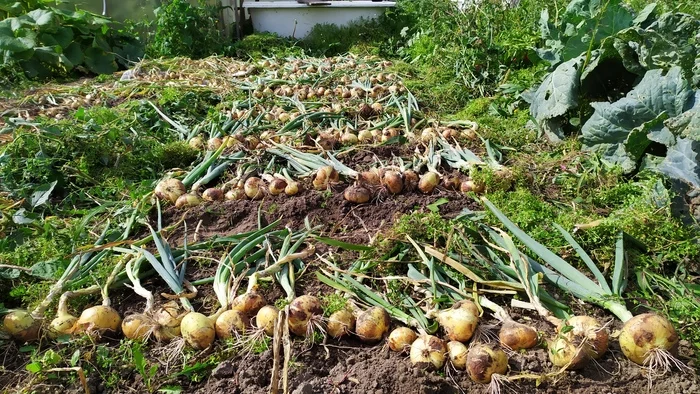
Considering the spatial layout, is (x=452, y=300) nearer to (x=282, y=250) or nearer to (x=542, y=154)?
(x=282, y=250)

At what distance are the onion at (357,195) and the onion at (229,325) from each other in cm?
122

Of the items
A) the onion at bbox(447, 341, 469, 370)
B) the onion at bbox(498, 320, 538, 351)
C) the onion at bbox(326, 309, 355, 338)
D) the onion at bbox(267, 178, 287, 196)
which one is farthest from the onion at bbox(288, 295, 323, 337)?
→ the onion at bbox(267, 178, 287, 196)

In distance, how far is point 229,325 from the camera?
1.97m

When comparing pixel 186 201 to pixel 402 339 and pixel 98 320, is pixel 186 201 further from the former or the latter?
pixel 402 339

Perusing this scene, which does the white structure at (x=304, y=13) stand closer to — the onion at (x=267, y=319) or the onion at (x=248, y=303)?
the onion at (x=248, y=303)

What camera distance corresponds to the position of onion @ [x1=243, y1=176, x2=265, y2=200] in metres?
3.15

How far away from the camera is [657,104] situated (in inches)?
124

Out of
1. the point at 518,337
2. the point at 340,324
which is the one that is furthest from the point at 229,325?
the point at 518,337

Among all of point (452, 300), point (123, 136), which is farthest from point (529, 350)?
point (123, 136)

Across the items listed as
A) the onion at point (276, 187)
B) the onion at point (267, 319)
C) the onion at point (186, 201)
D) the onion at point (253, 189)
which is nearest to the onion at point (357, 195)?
the onion at point (276, 187)

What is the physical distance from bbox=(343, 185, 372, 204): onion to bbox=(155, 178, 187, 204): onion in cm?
102

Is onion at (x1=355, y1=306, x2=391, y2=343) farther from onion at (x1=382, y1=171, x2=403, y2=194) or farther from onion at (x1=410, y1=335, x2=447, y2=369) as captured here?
onion at (x1=382, y1=171, x2=403, y2=194)

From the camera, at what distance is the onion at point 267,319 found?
6.39 feet

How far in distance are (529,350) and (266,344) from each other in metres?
0.98
